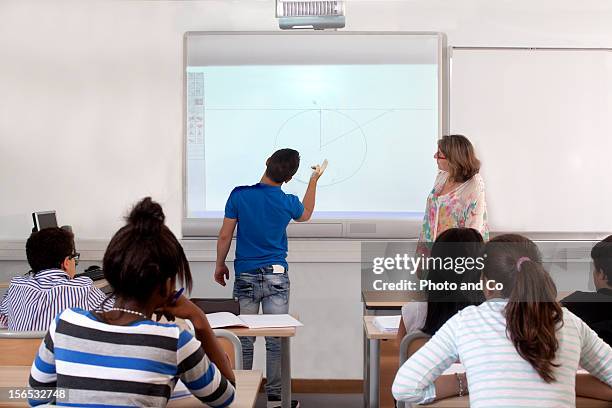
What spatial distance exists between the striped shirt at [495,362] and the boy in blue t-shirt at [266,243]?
2.27 m

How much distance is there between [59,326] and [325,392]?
12.0 ft

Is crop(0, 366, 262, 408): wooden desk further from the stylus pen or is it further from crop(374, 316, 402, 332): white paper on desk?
crop(374, 316, 402, 332): white paper on desk

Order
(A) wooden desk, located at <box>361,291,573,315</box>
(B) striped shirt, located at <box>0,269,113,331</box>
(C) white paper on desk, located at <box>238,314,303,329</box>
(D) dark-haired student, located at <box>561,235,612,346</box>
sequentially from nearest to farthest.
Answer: (D) dark-haired student, located at <box>561,235,612,346</box> < (B) striped shirt, located at <box>0,269,113,331</box> < (C) white paper on desk, located at <box>238,314,303,329</box> < (A) wooden desk, located at <box>361,291,573,315</box>

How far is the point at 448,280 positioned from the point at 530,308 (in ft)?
2.41

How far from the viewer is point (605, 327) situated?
2773 mm

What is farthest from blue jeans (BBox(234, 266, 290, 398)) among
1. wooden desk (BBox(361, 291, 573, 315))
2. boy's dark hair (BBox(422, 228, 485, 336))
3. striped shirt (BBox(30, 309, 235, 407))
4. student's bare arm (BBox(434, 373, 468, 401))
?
striped shirt (BBox(30, 309, 235, 407))

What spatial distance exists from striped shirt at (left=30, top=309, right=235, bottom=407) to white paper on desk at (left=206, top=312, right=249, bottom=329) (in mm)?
1405

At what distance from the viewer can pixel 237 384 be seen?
2277 mm

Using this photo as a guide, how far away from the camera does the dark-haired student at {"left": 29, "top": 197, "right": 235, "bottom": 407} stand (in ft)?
5.75

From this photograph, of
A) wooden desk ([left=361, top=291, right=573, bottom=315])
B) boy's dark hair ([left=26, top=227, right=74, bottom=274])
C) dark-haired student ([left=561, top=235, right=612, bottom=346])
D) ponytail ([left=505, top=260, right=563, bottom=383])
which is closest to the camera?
ponytail ([left=505, top=260, right=563, bottom=383])

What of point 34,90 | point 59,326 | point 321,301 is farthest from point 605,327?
point 34,90

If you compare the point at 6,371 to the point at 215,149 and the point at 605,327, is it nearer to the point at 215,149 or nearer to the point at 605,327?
the point at 605,327

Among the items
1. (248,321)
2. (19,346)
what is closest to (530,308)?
(248,321)

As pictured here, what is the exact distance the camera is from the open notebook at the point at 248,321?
3.26 m
